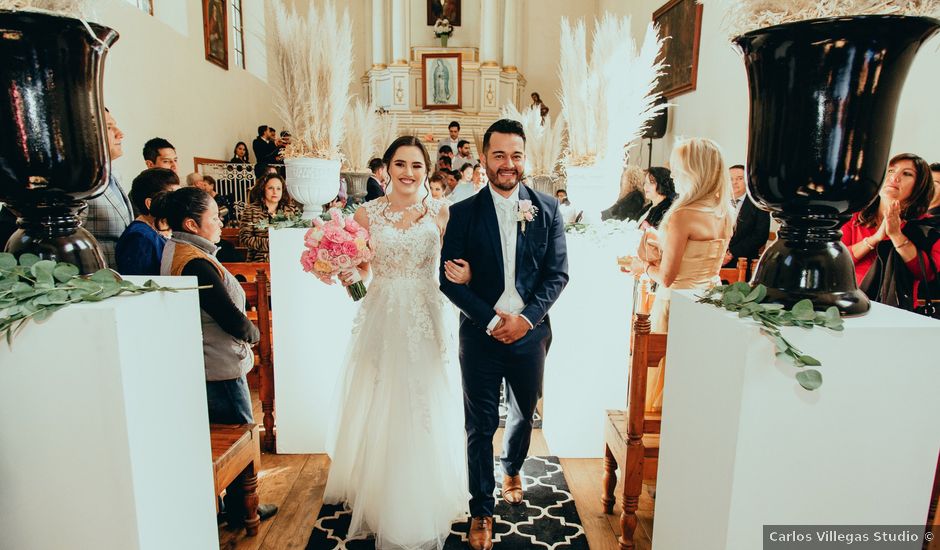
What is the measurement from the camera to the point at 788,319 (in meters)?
0.93

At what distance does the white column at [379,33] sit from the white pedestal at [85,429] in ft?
41.1

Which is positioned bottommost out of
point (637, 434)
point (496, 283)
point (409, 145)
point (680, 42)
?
point (637, 434)

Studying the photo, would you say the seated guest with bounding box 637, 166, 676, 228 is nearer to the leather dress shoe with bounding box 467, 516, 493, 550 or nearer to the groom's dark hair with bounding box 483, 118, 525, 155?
the groom's dark hair with bounding box 483, 118, 525, 155

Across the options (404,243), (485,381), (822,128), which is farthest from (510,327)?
(822,128)

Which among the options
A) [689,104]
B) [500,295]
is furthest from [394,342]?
[689,104]

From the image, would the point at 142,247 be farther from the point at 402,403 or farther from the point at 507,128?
the point at 507,128

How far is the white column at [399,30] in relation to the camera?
12.1m

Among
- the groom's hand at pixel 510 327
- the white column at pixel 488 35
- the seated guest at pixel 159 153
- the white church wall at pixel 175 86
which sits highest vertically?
the white column at pixel 488 35

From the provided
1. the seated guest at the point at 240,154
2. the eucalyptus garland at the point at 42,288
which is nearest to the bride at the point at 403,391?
the eucalyptus garland at the point at 42,288

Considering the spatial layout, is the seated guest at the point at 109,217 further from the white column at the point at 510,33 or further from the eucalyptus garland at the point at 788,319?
the white column at the point at 510,33

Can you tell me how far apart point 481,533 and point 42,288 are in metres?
1.74

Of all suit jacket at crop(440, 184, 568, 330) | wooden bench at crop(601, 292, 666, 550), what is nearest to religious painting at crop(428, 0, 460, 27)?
suit jacket at crop(440, 184, 568, 330)

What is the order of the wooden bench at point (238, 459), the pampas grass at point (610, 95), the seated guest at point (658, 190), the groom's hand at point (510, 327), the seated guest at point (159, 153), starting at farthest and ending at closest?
the seated guest at point (658, 190) < the seated guest at point (159, 153) < the pampas grass at point (610, 95) < the groom's hand at point (510, 327) < the wooden bench at point (238, 459)

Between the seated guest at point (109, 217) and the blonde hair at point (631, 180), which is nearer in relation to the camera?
the seated guest at point (109, 217)
